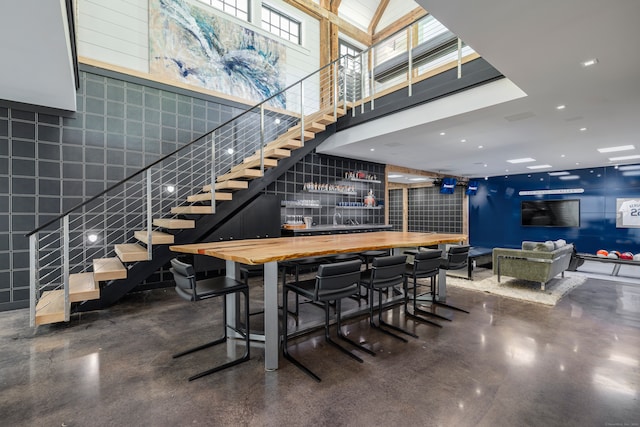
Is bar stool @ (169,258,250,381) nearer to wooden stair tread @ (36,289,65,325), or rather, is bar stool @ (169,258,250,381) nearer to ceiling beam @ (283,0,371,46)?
wooden stair tread @ (36,289,65,325)

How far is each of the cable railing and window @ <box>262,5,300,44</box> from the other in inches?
56.8

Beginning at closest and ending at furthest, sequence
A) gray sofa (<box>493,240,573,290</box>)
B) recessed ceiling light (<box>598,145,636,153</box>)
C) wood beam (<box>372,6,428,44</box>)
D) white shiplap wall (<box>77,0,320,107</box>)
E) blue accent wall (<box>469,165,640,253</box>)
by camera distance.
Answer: white shiplap wall (<box>77,0,320,107</box>) < gray sofa (<box>493,240,573,290</box>) < recessed ceiling light (<box>598,145,636,153</box>) < blue accent wall (<box>469,165,640,253</box>) < wood beam (<box>372,6,428,44</box>)

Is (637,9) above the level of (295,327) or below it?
above

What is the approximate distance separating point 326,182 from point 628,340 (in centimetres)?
546

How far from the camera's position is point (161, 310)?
377 cm

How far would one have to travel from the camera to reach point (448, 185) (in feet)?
33.3

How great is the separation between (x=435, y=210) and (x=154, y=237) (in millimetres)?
10242

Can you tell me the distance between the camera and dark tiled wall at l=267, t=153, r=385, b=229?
634cm

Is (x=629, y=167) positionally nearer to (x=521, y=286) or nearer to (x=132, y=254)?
(x=521, y=286)

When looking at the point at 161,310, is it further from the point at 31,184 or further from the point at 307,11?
the point at 307,11

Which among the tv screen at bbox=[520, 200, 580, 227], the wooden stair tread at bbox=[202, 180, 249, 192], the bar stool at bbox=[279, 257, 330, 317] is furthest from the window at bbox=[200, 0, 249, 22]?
the tv screen at bbox=[520, 200, 580, 227]

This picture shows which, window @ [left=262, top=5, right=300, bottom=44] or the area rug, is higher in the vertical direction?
window @ [left=262, top=5, right=300, bottom=44]

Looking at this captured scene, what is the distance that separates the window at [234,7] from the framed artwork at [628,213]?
10.5 m

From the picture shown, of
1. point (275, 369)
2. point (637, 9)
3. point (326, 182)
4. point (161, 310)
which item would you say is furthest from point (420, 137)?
point (161, 310)
